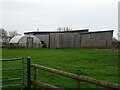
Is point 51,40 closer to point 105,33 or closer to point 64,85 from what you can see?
point 105,33

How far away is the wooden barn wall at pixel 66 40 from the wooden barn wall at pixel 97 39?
4.26 ft

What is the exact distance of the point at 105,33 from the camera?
52.0 metres

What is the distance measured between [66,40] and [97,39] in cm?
662

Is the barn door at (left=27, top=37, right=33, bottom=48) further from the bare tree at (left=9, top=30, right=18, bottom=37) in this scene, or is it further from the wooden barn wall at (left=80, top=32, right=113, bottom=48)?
the bare tree at (left=9, top=30, right=18, bottom=37)

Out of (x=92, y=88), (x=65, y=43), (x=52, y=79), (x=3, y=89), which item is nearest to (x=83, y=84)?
(x=92, y=88)

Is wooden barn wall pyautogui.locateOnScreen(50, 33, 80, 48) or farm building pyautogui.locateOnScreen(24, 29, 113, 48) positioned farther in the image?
farm building pyautogui.locateOnScreen(24, 29, 113, 48)

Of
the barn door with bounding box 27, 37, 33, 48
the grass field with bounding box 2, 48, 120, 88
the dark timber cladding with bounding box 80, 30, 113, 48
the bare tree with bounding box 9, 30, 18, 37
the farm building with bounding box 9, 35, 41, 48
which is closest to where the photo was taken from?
the grass field with bounding box 2, 48, 120, 88

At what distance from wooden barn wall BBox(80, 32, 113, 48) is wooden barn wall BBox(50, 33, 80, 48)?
1298 millimetres

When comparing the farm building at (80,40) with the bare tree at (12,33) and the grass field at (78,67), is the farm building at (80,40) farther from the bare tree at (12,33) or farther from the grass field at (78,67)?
the bare tree at (12,33)

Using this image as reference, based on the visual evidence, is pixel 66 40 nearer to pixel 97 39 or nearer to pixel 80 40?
pixel 80 40

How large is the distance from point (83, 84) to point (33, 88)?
1881 mm

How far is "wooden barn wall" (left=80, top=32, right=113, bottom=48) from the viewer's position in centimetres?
5047

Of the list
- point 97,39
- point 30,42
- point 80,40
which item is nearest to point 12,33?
point 30,42

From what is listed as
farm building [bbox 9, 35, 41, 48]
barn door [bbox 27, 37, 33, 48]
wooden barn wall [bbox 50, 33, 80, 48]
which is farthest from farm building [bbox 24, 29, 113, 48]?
barn door [bbox 27, 37, 33, 48]
